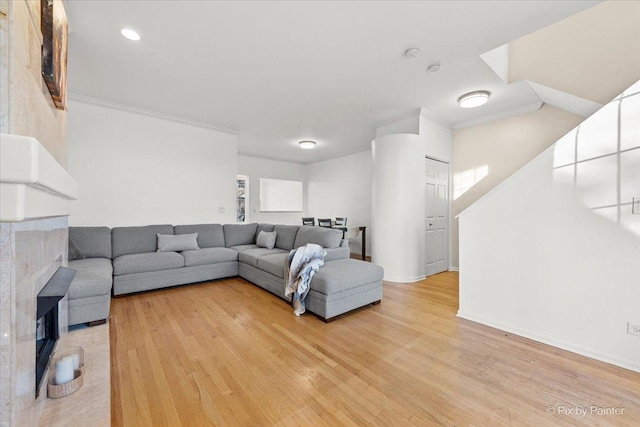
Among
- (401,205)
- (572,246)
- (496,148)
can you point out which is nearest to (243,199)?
(401,205)

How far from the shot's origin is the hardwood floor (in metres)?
1.41

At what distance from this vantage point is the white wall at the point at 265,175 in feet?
23.7

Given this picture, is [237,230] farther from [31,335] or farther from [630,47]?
[630,47]

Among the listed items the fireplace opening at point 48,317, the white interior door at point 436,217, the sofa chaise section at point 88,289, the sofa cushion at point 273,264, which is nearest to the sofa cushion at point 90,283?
the sofa chaise section at point 88,289

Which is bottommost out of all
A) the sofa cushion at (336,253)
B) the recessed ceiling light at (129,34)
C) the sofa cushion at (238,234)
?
the sofa cushion at (336,253)

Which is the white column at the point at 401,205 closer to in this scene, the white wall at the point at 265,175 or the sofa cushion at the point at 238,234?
the sofa cushion at the point at 238,234

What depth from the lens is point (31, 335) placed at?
1029 millimetres

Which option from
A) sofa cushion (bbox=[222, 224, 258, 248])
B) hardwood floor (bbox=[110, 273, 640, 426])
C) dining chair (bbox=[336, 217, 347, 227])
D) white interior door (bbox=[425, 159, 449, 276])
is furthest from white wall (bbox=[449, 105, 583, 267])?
sofa cushion (bbox=[222, 224, 258, 248])

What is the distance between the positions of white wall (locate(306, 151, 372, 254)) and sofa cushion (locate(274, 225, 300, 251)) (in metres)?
2.72

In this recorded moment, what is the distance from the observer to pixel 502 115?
13.8 ft

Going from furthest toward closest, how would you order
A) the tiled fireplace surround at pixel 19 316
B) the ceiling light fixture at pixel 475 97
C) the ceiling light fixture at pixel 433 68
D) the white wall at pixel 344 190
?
the white wall at pixel 344 190
the ceiling light fixture at pixel 475 97
the ceiling light fixture at pixel 433 68
the tiled fireplace surround at pixel 19 316

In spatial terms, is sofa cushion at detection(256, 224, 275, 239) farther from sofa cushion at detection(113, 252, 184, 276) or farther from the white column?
the white column

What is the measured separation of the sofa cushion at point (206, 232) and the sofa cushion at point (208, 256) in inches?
14.4

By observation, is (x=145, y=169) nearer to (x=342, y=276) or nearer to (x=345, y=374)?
(x=342, y=276)
